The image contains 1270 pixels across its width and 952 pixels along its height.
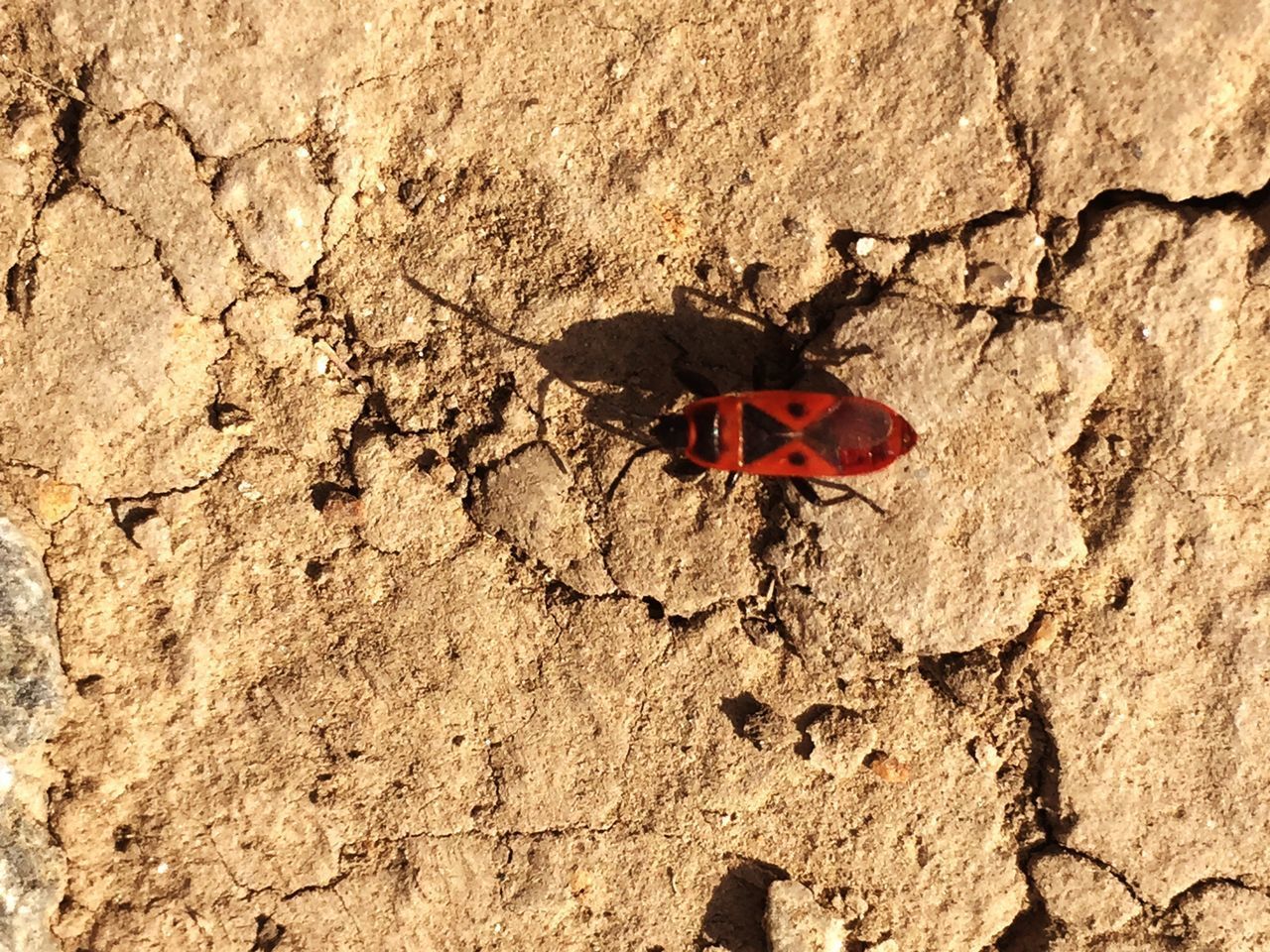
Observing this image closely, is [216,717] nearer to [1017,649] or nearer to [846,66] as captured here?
[1017,649]

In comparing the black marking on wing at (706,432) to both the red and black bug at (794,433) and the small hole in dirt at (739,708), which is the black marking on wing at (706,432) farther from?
the small hole in dirt at (739,708)

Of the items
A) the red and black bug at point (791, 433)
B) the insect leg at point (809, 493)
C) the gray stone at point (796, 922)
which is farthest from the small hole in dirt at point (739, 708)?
the red and black bug at point (791, 433)

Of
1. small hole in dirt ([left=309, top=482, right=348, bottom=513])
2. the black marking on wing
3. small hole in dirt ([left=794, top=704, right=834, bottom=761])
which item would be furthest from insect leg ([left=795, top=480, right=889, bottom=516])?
small hole in dirt ([left=309, top=482, right=348, bottom=513])

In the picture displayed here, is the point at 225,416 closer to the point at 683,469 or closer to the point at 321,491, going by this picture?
the point at 321,491

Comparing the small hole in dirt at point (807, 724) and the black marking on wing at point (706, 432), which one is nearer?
the black marking on wing at point (706, 432)

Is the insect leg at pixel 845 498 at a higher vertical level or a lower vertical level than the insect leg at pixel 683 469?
lower

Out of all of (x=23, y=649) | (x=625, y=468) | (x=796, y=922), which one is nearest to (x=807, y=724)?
(x=796, y=922)

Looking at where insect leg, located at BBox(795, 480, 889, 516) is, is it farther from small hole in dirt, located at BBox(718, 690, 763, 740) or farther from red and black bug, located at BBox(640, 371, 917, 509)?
small hole in dirt, located at BBox(718, 690, 763, 740)
